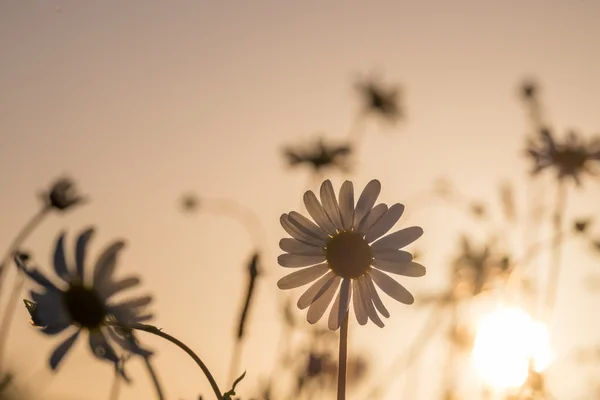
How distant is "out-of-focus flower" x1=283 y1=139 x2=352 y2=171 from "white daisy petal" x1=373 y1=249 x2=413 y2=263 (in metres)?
5.47

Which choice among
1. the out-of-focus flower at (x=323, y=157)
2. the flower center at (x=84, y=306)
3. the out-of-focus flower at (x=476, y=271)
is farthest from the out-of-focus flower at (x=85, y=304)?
the out-of-focus flower at (x=323, y=157)

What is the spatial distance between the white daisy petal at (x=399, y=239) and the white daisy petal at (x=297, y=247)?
0.52 feet

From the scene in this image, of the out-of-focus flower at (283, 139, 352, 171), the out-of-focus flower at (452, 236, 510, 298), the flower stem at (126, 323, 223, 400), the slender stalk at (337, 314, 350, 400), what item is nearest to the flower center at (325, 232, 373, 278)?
the slender stalk at (337, 314, 350, 400)

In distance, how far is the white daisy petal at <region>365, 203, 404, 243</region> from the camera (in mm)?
2291

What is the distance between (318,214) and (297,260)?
148 millimetres

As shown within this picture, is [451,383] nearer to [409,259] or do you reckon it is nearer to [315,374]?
[315,374]

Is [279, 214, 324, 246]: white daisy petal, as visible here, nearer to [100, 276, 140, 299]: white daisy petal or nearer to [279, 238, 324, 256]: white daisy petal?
[279, 238, 324, 256]: white daisy petal

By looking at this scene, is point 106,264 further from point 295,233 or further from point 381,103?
point 381,103

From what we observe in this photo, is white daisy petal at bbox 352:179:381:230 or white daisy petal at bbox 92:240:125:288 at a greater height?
white daisy petal at bbox 352:179:381:230

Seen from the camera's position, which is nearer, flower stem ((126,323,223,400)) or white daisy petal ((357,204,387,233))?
flower stem ((126,323,223,400))

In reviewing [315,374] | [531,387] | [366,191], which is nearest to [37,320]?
[366,191]

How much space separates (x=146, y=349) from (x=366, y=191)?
2.43 feet

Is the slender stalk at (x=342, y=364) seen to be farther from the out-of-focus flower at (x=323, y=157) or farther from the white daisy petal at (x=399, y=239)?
the out-of-focus flower at (x=323, y=157)

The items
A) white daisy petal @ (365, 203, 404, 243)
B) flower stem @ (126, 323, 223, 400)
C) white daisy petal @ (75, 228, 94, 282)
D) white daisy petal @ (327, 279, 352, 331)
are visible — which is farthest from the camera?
white daisy petal @ (75, 228, 94, 282)
